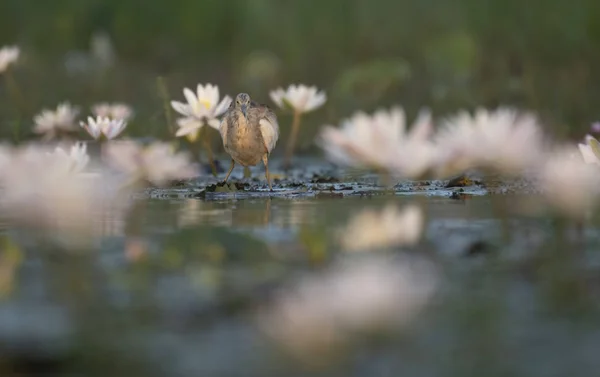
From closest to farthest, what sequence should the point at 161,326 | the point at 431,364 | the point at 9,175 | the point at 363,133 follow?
the point at 431,364, the point at 161,326, the point at 363,133, the point at 9,175

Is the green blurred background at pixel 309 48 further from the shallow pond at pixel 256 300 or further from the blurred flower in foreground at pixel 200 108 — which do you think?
the shallow pond at pixel 256 300

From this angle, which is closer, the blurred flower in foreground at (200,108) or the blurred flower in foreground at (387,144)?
the blurred flower in foreground at (387,144)

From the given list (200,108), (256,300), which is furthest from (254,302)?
(200,108)

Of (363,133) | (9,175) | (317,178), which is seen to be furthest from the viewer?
(317,178)

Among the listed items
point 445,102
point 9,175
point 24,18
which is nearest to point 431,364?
point 9,175

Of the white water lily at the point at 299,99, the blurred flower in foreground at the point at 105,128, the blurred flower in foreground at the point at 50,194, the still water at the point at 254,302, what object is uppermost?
the white water lily at the point at 299,99

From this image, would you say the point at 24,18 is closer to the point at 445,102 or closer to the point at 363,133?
the point at 445,102

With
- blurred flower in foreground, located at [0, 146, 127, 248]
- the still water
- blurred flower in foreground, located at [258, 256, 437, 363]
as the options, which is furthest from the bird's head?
blurred flower in foreground, located at [258, 256, 437, 363]

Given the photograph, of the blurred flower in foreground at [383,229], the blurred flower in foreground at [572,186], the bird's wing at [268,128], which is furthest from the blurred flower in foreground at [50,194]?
the blurred flower in foreground at [572,186]
